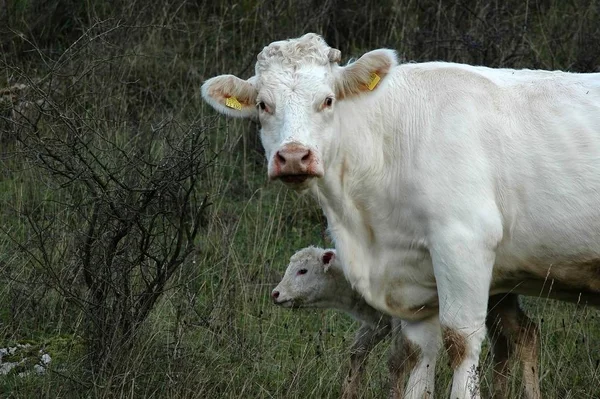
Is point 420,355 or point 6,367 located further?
point 6,367

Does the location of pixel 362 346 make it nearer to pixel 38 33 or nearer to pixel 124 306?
pixel 124 306

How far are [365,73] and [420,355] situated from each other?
65.6 inches

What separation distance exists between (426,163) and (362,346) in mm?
1682

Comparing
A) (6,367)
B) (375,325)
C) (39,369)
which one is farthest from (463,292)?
(6,367)

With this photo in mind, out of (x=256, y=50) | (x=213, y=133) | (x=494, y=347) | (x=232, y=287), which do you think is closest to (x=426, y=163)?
(x=494, y=347)

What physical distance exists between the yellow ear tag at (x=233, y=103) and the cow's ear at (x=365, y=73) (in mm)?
565

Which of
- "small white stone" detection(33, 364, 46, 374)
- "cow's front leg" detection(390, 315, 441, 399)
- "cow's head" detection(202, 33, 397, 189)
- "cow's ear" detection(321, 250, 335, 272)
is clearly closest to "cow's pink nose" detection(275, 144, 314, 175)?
"cow's head" detection(202, 33, 397, 189)

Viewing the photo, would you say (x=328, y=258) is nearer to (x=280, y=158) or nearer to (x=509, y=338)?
(x=509, y=338)

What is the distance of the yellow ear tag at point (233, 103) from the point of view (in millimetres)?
6820

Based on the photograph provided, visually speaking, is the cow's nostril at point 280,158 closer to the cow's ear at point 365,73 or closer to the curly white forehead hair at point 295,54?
the curly white forehead hair at point 295,54

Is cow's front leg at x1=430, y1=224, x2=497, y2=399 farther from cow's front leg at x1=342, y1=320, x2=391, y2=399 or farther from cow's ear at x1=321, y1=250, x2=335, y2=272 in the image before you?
cow's ear at x1=321, y1=250, x2=335, y2=272

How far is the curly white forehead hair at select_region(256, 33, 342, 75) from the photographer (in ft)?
21.8

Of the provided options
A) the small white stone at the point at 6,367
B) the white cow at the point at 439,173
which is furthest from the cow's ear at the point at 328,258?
the small white stone at the point at 6,367

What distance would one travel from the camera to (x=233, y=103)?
6.82 meters
